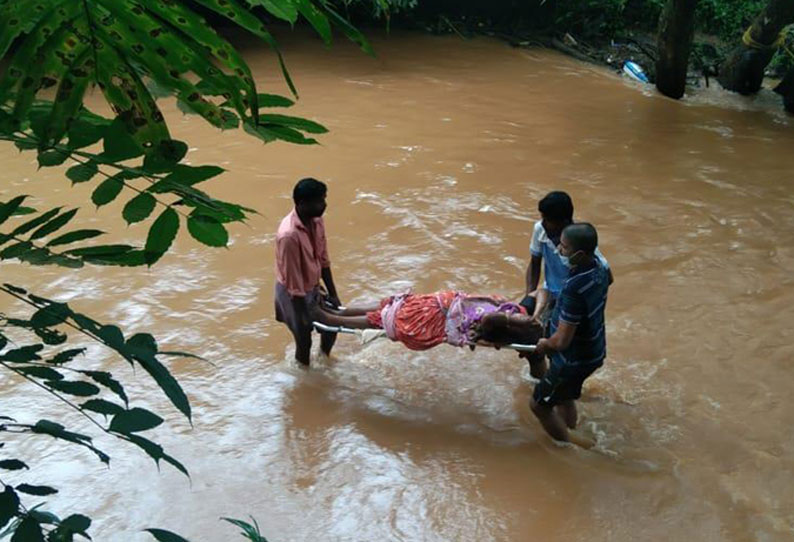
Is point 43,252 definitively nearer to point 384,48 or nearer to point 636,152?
point 636,152

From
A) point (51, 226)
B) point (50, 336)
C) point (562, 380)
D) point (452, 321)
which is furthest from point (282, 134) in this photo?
point (452, 321)

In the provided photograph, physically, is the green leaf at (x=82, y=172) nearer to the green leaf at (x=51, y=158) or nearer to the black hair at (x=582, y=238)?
the green leaf at (x=51, y=158)

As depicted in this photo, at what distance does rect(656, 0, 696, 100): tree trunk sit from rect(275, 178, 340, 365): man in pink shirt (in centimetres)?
834

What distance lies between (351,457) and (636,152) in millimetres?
6485

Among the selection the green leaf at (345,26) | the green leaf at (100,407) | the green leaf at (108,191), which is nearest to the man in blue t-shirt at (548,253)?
the green leaf at (345,26)

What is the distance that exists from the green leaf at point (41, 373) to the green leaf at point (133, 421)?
0.54 ft

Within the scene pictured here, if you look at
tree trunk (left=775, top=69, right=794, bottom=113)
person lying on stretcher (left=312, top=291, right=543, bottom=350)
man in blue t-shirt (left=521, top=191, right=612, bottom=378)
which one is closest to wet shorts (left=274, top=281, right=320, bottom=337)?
person lying on stretcher (left=312, top=291, right=543, bottom=350)

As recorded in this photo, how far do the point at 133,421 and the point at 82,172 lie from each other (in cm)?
44

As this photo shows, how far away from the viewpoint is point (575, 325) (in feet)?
12.8

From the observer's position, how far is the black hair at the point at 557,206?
4277 mm

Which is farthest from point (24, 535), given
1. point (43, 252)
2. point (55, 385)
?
point (43, 252)

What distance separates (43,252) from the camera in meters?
1.27

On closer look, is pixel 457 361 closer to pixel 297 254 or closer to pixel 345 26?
pixel 297 254

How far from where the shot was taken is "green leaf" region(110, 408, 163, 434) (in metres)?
1.01
